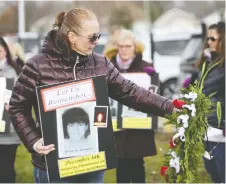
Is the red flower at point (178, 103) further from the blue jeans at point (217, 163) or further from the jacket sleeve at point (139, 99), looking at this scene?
the blue jeans at point (217, 163)

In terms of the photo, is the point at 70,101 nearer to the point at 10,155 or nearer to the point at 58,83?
the point at 58,83

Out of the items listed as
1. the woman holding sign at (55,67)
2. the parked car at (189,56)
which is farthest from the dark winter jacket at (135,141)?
the parked car at (189,56)

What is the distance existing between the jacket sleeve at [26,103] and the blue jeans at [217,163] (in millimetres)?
2145

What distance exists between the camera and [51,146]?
10.8ft

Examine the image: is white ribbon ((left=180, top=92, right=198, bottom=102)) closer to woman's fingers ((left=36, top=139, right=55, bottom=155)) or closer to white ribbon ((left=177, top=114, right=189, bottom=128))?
white ribbon ((left=177, top=114, right=189, bottom=128))

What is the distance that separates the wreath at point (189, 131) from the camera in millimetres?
3473

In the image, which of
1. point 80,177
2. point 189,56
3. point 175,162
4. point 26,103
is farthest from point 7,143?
point 189,56

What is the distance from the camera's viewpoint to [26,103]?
3.30 metres

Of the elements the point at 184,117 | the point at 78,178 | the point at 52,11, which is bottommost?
the point at 78,178

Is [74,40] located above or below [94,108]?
above

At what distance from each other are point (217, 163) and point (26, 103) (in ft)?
7.74

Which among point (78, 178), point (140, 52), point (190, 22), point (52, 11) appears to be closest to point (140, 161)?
point (140, 52)

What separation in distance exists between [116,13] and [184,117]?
3381 centimetres

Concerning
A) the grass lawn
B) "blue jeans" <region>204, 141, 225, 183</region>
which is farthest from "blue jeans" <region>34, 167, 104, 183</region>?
the grass lawn
